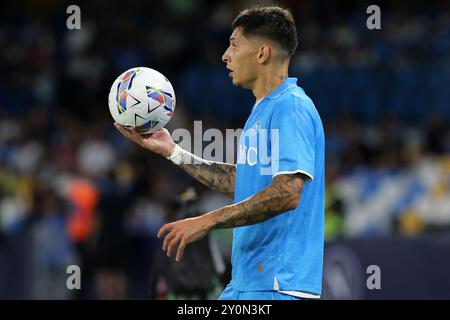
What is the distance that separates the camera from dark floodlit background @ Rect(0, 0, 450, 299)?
11.1 meters

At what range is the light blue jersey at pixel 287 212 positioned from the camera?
4941 millimetres

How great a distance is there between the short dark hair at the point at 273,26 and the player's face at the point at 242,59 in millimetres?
54

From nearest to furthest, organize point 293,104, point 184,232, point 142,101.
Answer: point 184,232 < point 293,104 < point 142,101

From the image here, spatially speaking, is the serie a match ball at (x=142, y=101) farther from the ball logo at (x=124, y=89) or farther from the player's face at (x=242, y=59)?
the player's face at (x=242, y=59)

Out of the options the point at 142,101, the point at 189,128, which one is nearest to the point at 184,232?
the point at 142,101

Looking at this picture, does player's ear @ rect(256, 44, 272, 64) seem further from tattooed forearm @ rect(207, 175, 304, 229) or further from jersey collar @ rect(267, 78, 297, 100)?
tattooed forearm @ rect(207, 175, 304, 229)

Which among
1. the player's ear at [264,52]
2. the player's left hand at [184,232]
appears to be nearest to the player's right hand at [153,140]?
the player's ear at [264,52]

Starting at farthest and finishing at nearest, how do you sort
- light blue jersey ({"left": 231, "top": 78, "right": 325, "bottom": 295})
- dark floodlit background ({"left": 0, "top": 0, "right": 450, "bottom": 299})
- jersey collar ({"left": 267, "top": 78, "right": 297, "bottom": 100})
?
dark floodlit background ({"left": 0, "top": 0, "right": 450, "bottom": 299}), jersey collar ({"left": 267, "top": 78, "right": 297, "bottom": 100}), light blue jersey ({"left": 231, "top": 78, "right": 325, "bottom": 295})

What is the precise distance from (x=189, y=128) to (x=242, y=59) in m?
10.1

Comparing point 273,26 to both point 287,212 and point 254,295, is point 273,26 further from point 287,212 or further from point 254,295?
point 254,295

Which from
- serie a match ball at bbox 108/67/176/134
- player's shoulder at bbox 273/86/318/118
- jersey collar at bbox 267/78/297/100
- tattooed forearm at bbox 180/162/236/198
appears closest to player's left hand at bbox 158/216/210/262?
player's shoulder at bbox 273/86/318/118

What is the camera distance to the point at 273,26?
17.3 feet

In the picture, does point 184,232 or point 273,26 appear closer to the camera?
point 184,232

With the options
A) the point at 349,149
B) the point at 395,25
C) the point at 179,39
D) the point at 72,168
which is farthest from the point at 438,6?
the point at 72,168
